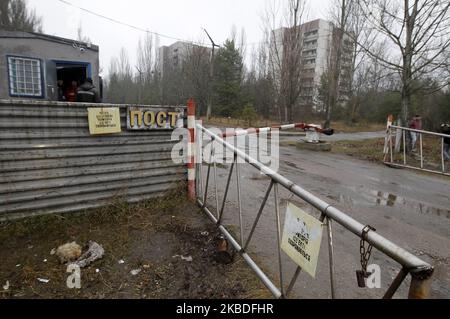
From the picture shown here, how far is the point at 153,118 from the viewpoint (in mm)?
4266

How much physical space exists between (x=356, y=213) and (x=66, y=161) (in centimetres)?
463

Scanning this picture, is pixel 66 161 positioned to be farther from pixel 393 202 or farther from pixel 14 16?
pixel 14 16

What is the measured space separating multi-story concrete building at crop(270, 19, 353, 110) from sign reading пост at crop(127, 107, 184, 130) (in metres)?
15.2

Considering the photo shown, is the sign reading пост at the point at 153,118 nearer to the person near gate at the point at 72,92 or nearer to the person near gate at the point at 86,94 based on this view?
the person near gate at the point at 86,94

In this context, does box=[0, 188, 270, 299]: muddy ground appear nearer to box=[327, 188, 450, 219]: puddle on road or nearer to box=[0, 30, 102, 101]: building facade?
box=[327, 188, 450, 219]: puddle on road

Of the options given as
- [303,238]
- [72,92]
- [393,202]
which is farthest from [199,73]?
[303,238]

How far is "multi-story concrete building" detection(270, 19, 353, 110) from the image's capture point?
22.8 meters

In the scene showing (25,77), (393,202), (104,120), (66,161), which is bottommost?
(393,202)

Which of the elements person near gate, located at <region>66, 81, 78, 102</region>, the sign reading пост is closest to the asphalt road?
the sign reading пост

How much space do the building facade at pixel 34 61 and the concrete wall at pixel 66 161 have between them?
5.72 metres

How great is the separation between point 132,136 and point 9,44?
20.5 feet

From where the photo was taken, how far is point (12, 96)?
7.70m

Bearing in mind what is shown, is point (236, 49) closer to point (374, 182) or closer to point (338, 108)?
point (338, 108)
